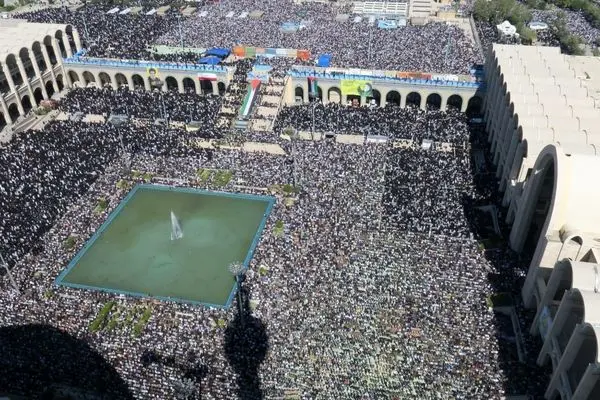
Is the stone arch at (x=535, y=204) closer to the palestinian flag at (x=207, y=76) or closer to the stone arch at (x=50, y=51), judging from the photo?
the palestinian flag at (x=207, y=76)

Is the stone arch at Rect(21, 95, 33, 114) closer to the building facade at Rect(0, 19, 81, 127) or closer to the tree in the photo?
the building facade at Rect(0, 19, 81, 127)

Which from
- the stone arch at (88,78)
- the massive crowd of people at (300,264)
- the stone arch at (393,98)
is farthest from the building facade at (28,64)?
the stone arch at (393,98)

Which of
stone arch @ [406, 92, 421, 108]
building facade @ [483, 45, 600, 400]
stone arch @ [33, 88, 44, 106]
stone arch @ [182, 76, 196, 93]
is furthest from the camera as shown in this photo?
stone arch @ [182, 76, 196, 93]

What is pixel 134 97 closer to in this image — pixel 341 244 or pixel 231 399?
pixel 341 244

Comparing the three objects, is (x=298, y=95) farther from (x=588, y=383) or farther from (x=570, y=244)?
(x=588, y=383)

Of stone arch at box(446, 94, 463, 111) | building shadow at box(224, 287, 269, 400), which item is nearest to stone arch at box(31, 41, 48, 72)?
building shadow at box(224, 287, 269, 400)
